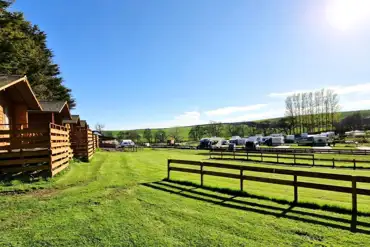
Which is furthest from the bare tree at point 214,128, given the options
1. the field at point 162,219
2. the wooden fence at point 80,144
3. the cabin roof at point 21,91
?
the field at point 162,219

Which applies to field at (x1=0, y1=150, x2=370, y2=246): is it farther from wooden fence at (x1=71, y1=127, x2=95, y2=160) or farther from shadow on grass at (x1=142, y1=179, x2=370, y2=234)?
wooden fence at (x1=71, y1=127, x2=95, y2=160)

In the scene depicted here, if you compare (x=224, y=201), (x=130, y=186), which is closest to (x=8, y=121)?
(x=130, y=186)

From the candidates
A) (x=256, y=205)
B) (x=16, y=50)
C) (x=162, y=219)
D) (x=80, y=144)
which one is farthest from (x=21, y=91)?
(x=256, y=205)

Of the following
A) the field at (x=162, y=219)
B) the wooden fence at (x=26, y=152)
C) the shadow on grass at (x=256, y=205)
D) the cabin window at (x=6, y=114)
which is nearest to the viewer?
the field at (x=162, y=219)

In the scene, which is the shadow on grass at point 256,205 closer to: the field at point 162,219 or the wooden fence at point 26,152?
the field at point 162,219

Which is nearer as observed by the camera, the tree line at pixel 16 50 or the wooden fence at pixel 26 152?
the wooden fence at pixel 26 152

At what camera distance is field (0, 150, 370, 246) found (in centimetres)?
479

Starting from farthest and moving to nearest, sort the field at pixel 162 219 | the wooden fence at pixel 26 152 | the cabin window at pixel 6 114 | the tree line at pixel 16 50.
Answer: the tree line at pixel 16 50 < the cabin window at pixel 6 114 < the wooden fence at pixel 26 152 < the field at pixel 162 219

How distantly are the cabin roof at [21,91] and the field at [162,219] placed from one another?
249 inches

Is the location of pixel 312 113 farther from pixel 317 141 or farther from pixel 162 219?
pixel 162 219

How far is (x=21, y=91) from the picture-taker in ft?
48.6

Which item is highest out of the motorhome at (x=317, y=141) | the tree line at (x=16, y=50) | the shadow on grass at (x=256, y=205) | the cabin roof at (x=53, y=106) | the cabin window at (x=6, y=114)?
the tree line at (x=16, y=50)

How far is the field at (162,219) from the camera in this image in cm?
479

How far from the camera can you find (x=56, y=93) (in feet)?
127
